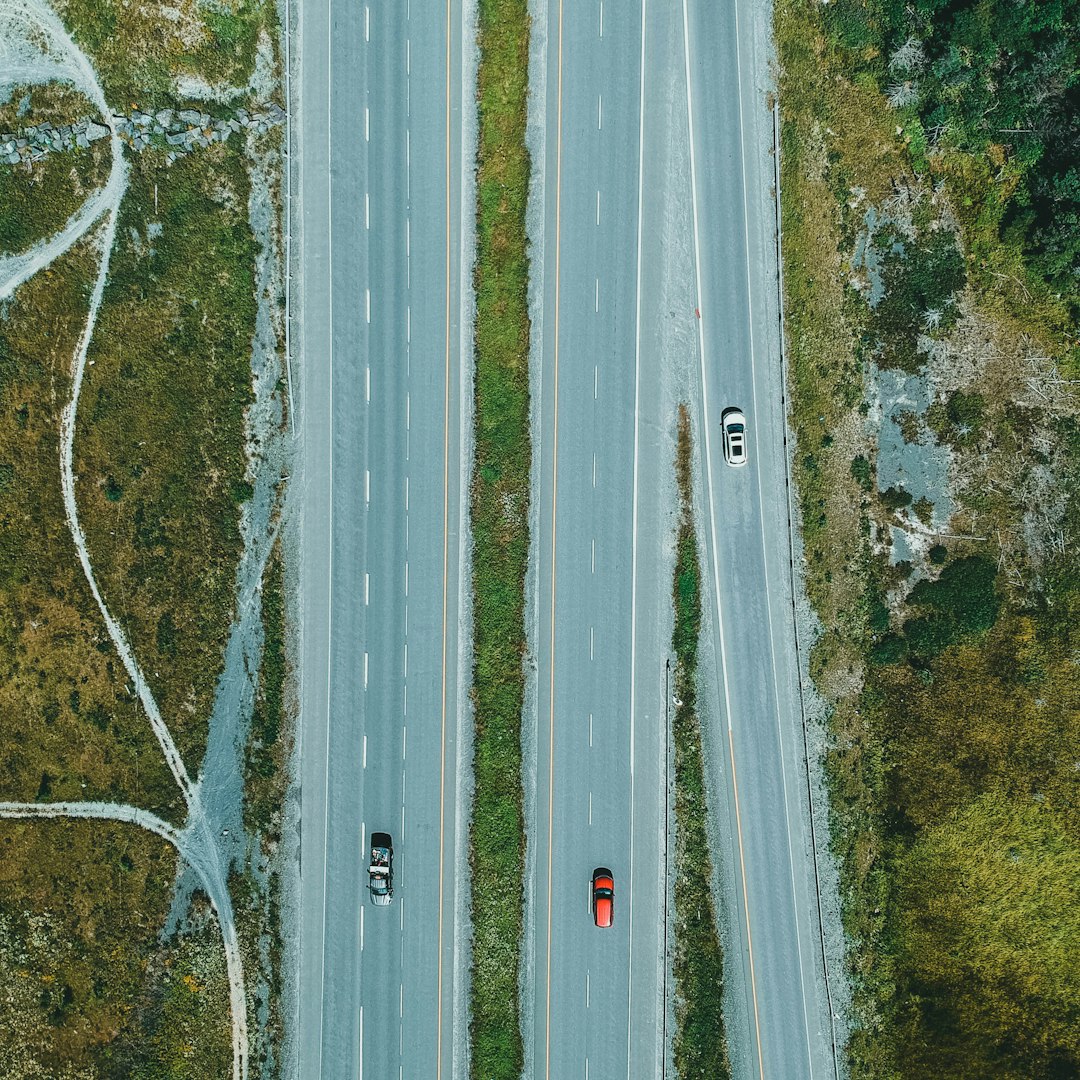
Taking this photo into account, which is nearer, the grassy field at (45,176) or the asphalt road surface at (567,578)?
the asphalt road surface at (567,578)

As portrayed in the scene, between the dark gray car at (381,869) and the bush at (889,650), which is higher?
the bush at (889,650)

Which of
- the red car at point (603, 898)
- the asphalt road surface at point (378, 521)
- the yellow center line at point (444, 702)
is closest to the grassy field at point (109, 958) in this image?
the asphalt road surface at point (378, 521)

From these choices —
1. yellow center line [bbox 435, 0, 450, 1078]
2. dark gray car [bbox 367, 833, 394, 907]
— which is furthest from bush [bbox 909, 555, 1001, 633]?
dark gray car [bbox 367, 833, 394, 907]

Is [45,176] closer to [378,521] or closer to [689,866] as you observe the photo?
[378,521]

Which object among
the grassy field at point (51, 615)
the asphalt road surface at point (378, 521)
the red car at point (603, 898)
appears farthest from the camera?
the grassy field at point (51, 615)

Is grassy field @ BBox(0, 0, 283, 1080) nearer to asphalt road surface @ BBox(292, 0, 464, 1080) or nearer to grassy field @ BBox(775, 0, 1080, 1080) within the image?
asphalt road surface @ BBox(292, 0, 464, 1080)

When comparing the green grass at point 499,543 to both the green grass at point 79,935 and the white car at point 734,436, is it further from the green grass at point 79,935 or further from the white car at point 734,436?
the green grass at point 79,935

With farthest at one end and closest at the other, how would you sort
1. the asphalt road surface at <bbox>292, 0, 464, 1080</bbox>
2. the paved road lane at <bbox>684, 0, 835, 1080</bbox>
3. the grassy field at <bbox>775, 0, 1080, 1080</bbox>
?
the paved road lane at <bbox>684, 0, 835, 1080</bbox>
the asphalt road surface at <bbox>292, 0, 464, 1080</bbox>
the grassy field at <bbox>775, 0, 1080, 1080</bbox>
